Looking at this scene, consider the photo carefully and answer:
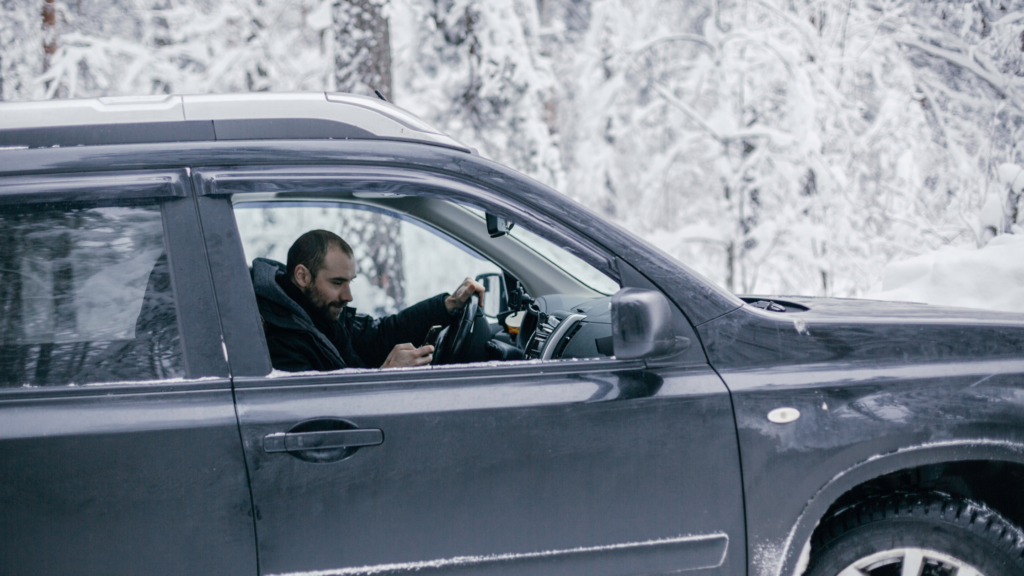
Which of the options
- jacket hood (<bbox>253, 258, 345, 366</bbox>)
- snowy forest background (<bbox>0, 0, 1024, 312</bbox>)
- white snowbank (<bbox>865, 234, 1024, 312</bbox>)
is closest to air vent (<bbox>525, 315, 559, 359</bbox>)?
jacket hood (<bbox>253, 258, 345, 366</bbox>)

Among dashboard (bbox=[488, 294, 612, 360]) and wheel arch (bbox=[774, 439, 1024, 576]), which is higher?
dashboard (bbox=[488, 294, 612, 360])

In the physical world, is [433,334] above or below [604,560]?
above

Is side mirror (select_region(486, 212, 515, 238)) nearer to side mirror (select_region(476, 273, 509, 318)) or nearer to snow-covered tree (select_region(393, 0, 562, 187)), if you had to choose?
side mirror (select_region(476, 273, 509, 318))

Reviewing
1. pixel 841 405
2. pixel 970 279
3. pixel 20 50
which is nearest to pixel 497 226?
pixel 841 405

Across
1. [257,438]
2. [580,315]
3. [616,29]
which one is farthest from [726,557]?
[616,29]

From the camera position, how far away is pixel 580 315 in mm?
2389

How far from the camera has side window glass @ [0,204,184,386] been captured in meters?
1.66

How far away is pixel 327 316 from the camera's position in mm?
2561

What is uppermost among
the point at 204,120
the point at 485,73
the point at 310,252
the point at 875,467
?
the point at 485,73

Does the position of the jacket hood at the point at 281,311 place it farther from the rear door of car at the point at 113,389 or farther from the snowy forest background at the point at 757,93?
the snowy forest background at the point at 757,93

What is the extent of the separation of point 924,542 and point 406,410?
1.47 metres

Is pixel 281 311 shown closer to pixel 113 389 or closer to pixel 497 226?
pixel 113 389

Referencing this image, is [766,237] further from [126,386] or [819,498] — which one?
[126,386]

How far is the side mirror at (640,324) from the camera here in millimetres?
1702
